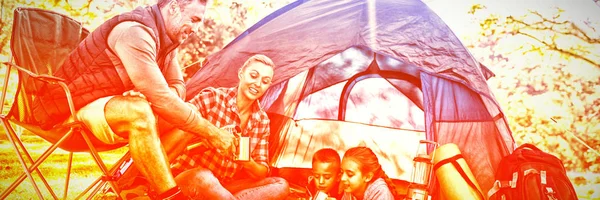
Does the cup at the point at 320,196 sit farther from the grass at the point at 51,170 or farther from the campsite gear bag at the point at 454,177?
the grass at the point at 51,170

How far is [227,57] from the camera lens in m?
3.80

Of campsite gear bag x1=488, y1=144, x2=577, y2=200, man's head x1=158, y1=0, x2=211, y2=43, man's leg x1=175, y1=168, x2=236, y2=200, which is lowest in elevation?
man's leg x1=175, y1=168, x2=236, y2=200

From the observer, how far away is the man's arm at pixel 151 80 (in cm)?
341

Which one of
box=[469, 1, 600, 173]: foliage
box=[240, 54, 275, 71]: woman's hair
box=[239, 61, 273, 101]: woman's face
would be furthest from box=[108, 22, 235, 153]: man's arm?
box=[469, 1, 600, 173]: foliage

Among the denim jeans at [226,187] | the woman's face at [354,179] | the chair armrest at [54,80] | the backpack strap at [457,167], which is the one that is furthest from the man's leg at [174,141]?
the backpack strap at [457,167]

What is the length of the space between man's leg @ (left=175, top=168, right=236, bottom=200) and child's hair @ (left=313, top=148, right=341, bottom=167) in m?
0.60

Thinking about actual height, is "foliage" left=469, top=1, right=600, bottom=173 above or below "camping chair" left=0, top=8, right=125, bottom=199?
above

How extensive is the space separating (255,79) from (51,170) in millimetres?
1466

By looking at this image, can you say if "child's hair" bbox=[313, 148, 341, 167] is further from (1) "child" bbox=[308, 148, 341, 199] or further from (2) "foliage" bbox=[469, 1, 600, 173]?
(2) "foliage" bbox=[469, 1, 600, 173]

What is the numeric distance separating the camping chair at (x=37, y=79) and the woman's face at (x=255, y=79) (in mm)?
890

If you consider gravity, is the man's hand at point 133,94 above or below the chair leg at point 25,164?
above

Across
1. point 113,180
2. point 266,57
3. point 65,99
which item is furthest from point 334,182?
point 65,99

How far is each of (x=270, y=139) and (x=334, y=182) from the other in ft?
1.68

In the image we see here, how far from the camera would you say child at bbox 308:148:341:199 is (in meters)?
3.57
